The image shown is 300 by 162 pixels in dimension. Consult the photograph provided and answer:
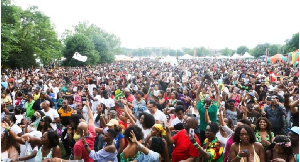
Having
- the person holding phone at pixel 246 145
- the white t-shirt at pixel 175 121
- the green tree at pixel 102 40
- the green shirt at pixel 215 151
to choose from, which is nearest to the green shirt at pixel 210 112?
the white t-shirt at pixel 175 121

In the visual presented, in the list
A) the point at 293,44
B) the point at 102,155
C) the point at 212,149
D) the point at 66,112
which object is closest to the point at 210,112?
the point at 212,149

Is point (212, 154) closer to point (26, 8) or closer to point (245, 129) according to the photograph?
point (245, 129)

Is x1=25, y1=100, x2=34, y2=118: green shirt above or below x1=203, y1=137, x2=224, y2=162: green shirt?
below

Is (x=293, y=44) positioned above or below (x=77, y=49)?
above

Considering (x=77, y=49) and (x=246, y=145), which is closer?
(x=246, y=145)

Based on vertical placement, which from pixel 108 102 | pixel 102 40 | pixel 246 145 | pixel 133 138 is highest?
pixel 102 40

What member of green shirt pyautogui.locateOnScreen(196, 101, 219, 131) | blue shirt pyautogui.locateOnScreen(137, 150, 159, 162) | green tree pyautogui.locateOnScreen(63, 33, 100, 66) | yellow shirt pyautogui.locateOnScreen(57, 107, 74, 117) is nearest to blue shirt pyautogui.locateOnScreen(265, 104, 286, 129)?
green shirt pyautogui.locateOnScreen(196, 101, 219, 131)

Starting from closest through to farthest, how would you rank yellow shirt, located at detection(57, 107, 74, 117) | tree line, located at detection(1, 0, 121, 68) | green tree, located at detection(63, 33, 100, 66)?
yellow shirt, located at detection(57, 107, 74, 117) → tree line, located at detection(1, 0, 121, 68) → green tree, located at detection(63, 33, 100, 66)

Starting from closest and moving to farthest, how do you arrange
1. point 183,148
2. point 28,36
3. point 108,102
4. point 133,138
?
point 133,138
point 183,148
point 108,102
point 28,36

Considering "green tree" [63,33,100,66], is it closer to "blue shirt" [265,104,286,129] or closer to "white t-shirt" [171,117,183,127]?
"blue shirt" [265,104,286,129]

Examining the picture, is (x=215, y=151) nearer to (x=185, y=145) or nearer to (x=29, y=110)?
(x=185, y=145)

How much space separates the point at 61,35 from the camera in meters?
60.5

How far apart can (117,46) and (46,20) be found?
81.8ft

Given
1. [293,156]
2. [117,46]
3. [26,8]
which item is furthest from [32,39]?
[293,156]
